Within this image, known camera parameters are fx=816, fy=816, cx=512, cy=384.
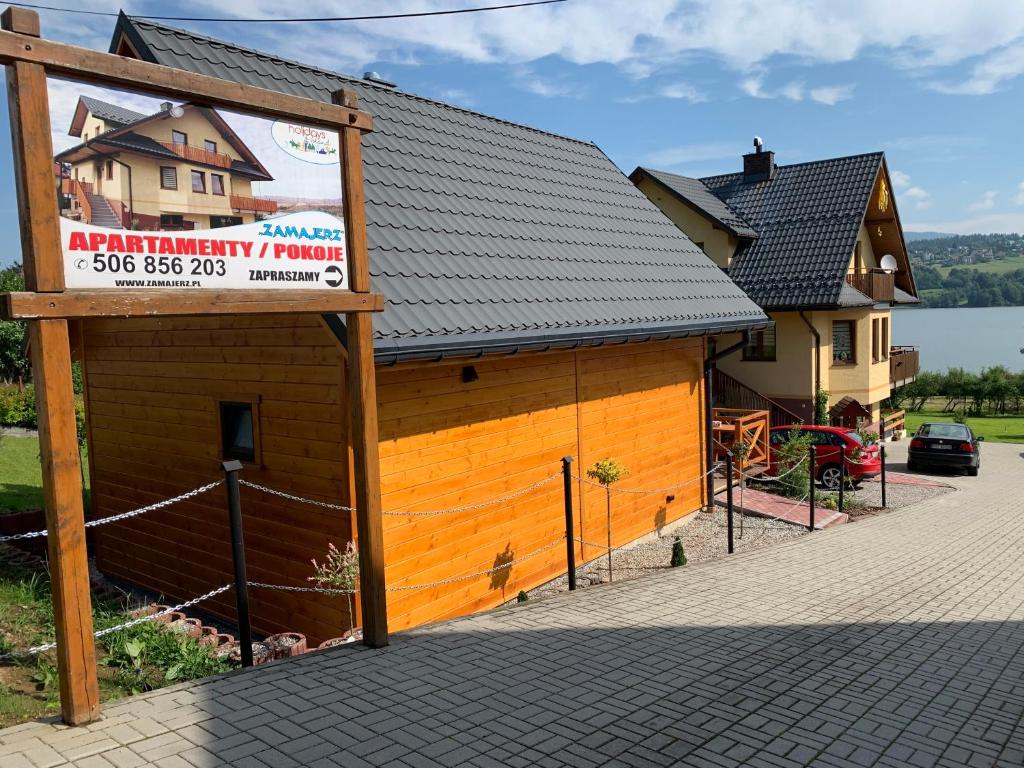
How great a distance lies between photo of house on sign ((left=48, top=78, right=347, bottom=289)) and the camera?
461 centimetres

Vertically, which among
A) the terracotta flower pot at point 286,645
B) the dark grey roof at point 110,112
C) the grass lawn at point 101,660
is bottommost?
the terracotta flower pot at point 286,645

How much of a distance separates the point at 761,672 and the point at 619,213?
33.4ft

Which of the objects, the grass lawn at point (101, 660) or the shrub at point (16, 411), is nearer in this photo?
the grass lawn at point (101, 660)

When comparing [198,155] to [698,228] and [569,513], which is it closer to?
[569,513]

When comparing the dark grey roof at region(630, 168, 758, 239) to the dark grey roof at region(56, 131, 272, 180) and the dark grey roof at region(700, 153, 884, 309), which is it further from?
the dark grey roof at region(56, 131, 272, 180)

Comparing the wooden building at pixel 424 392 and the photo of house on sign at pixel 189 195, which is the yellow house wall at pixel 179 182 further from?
the wooden building at pixel 424 392

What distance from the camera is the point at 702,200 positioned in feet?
95.5

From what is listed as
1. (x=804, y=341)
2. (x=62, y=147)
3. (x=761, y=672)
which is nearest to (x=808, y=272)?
(x=804, y=341)

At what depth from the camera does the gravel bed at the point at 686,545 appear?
10688 mm

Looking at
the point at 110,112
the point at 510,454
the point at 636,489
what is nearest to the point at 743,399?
the point at 636,489

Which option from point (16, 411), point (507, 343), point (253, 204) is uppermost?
point (253, 204)

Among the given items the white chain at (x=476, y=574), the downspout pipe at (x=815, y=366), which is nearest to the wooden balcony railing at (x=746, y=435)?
the white chain at (x=476, y=574)

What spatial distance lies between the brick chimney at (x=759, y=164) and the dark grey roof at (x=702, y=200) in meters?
1.51

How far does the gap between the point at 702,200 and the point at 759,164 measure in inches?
129
